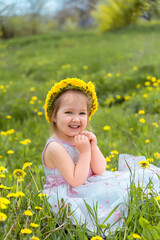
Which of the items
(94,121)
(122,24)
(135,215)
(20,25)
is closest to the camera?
(135,215)

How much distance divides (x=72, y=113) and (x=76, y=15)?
32.7m

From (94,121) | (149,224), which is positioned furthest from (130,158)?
(149,224)

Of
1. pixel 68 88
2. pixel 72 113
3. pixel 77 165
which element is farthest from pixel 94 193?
pixel 68 88

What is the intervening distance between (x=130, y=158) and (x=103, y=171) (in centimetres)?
25

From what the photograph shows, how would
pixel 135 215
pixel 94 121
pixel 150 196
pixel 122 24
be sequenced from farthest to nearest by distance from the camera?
pixel 122 24 → pixel 94 121 → pixel 150 196 → pixel 135 215

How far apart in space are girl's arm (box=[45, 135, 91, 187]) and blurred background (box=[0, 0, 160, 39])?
101 cm

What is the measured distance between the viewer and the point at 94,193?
1733mm

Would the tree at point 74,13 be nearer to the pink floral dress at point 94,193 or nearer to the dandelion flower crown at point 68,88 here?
the dandelion flower crown at point 68,88

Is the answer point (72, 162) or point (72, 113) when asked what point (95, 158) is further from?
point (72, 113)

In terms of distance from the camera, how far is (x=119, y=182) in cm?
180

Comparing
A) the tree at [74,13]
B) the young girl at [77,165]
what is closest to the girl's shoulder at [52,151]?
the young girl at [77,165]

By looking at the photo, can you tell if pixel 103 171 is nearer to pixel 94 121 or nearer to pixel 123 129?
pixel 94 121

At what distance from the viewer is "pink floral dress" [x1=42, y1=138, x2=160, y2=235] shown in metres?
1.58

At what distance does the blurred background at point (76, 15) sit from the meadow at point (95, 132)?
2.42 ft
